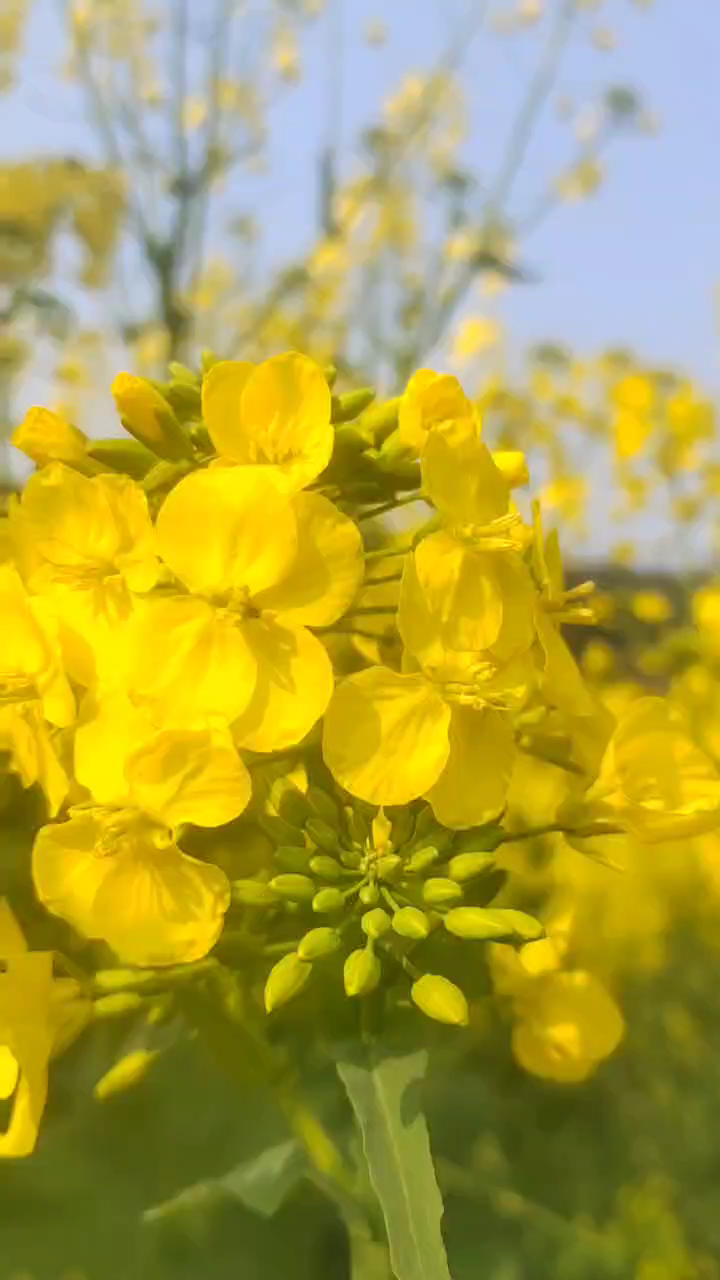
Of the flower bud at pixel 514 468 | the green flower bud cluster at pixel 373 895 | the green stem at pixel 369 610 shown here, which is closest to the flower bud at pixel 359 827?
the green flower bud cluster at pixel 373 895

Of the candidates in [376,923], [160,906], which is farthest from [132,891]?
[376,923]

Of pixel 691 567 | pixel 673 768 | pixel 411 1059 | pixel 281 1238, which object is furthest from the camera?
pixel 691 567

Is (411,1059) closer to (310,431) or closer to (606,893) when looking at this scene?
(310,431)

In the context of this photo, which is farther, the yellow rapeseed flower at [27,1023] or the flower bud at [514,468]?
the flower bud at [514,468]

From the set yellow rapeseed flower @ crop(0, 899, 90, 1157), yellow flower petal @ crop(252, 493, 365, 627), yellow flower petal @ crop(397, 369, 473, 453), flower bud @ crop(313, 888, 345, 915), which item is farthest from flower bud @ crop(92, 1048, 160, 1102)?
yellow flower petal @ crop(397, 369, 473, 453)

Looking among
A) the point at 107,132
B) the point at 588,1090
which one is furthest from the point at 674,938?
the point at 107,132

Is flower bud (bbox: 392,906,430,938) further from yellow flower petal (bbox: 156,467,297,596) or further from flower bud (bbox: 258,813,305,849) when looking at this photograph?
yellow flower petal (bbox: 156,467,297,596)

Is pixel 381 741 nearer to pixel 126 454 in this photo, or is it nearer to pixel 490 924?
pixel 490 924

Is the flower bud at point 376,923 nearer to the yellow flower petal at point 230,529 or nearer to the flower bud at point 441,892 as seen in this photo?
the flower bud at point 441,892
